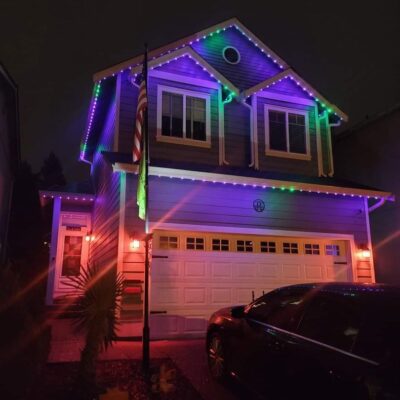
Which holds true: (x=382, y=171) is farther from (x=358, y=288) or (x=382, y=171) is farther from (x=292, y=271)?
(x=358, y=288)

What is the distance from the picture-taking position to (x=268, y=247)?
10406 millimetres

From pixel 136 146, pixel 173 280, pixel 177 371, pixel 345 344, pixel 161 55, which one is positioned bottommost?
pixel 177 371

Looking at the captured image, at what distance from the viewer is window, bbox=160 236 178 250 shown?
9.38m

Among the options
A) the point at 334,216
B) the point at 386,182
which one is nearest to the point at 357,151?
the point at 386,182

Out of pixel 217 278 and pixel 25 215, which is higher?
pixel 25 215

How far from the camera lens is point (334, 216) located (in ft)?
35.7

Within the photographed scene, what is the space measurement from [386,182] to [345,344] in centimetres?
1202

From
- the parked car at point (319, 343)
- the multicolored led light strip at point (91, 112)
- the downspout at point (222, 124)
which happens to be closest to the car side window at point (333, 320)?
the parked car at point (319, 343)

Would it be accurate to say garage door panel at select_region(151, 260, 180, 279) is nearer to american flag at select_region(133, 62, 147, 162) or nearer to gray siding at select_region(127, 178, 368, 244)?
gray siding at select_region(127, 178, 368, 244)

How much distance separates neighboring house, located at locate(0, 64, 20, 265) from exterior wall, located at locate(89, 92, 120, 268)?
2.86 m

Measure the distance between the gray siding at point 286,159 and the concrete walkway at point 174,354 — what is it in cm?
513

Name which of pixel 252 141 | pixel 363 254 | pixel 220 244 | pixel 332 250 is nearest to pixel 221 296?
pixel 220 244

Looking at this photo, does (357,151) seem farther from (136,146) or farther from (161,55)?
(136,146)

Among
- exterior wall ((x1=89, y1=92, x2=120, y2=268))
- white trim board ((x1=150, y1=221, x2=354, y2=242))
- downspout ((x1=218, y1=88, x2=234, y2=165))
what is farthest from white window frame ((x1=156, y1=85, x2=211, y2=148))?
white trim board ((x1=150, y1=221, x2=354, y2=242))
